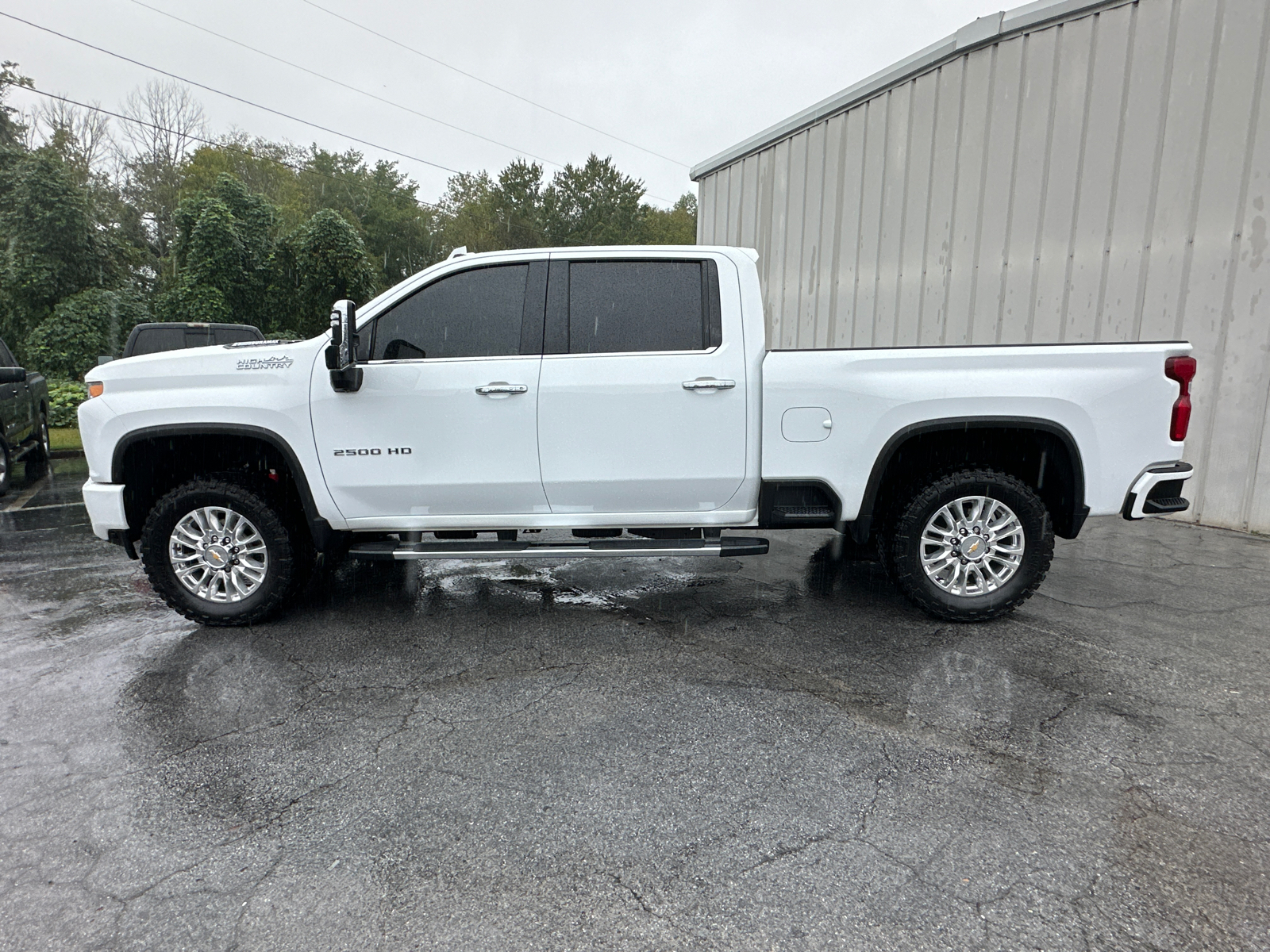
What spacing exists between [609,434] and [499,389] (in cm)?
65

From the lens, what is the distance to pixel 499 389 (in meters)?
4.32

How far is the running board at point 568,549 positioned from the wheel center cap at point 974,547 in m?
1.15

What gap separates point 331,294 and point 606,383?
22.1 meters

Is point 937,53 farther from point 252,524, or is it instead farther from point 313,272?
point 313,272

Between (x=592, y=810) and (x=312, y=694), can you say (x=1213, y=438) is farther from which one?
(x=312, y=694)

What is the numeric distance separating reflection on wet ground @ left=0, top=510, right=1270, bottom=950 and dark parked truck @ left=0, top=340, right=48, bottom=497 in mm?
4774

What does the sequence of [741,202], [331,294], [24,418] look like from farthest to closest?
[331,294]
[741,202]
[24,418]

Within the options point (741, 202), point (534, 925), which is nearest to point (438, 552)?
point (534, 925)

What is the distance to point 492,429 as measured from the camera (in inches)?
172

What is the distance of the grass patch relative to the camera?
41.8 feet

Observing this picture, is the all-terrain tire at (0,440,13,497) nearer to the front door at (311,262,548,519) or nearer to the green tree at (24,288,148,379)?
the front door at (311,262,548,519)

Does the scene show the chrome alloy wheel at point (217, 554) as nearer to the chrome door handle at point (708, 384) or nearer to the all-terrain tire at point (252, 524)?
the all-terrain tire at point (252, 524)

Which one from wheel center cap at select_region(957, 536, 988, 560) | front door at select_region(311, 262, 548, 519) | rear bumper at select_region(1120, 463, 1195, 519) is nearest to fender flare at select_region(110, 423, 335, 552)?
front door at select_region(311, 262, 548, 519)

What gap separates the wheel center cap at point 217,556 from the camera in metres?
4.47
